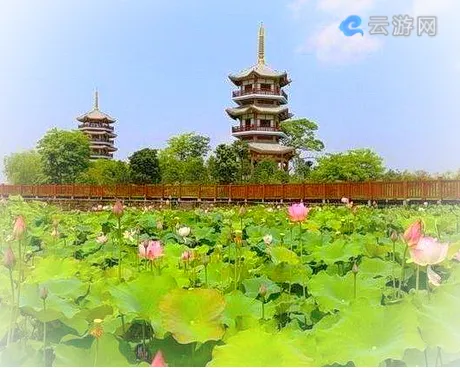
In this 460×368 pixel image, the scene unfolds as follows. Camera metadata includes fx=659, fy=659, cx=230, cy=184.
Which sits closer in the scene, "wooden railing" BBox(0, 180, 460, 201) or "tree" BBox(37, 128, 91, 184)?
"wooden railing" BBox(0, 180, 460, 201)

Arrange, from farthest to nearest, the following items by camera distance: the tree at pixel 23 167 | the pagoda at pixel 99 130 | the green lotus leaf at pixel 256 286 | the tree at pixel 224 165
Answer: the pagoda at pixel 99 130 < the tree at pixel 23 167 < the tree at pixel 224 165 < the green lotus leaf at pixel 256 286

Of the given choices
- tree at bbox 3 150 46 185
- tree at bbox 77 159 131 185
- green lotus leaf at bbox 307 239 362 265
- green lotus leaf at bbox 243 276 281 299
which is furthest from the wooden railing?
green lotus leaf at bbox 243 276 281 299

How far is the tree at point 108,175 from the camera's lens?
2062 centimetres

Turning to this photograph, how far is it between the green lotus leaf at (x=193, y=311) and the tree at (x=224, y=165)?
1882 cm

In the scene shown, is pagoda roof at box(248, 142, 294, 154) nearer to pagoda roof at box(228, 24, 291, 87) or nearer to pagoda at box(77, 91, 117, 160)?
pagoda roof at box(228, 24, 291, 87)

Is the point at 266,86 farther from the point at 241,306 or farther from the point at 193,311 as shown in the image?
the point at 193,311

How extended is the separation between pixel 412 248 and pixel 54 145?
21160 millimetres

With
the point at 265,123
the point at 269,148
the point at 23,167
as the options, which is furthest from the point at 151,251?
the point at 23,167

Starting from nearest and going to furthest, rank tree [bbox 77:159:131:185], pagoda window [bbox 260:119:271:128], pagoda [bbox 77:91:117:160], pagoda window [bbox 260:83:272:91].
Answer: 1. tree [bbox 77:159:131:185]
2. pagoda window [bbox 260:119:271:128]
3. pagoda window [bbox 260:83:272:91]
4. pagoda [bbox 77:91:117:160]

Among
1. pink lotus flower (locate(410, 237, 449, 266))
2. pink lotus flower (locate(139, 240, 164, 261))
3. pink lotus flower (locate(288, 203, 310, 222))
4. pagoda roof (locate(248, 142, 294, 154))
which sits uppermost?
pagoda roof (locate(248, 142, 294, 154))

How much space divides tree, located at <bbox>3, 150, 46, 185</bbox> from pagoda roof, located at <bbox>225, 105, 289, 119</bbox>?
7.26 meters

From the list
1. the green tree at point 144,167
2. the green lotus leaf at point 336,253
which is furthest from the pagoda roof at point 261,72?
the green lotus leaf at point 336,253

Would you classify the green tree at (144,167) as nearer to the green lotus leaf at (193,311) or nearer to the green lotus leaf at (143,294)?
the green lotus leaf at (143,294)

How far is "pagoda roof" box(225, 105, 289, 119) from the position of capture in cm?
2381
